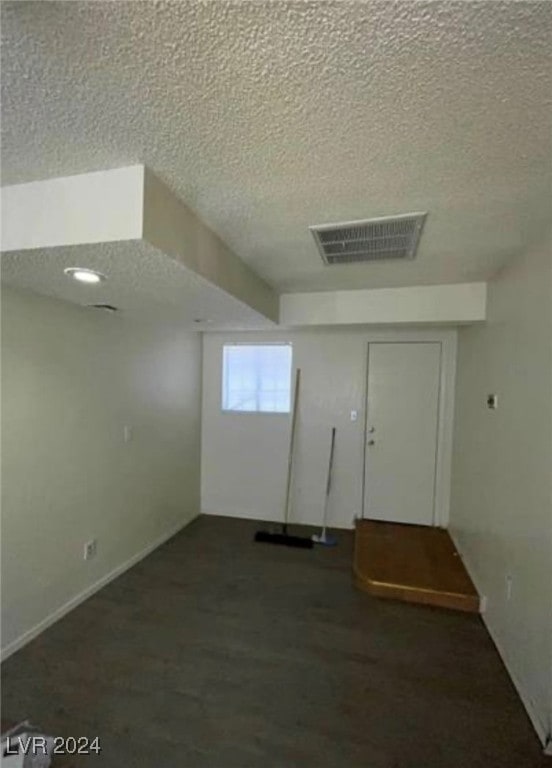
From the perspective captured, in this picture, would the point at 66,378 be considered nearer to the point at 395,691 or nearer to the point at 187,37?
the point at 187,37

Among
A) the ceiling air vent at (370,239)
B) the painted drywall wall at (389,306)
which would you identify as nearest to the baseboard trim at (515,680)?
the painted drywall wall at (389,306)

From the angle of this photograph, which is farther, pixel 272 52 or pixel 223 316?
pixel 223 316

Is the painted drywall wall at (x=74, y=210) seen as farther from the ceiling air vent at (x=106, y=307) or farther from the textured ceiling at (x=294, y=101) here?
the ceiling air vent at (x=106, y=307)

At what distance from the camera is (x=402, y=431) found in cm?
390

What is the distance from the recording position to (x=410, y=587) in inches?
107

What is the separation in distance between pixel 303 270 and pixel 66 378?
1.74 metres

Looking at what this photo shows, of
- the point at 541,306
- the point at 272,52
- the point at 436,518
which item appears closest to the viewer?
the point at 272,52

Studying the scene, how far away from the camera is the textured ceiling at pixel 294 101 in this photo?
0.80 metres

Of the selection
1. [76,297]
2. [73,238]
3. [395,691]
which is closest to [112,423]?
[76,297]

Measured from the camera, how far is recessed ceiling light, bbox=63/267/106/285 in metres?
1.71

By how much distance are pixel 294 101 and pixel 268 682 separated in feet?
8.22

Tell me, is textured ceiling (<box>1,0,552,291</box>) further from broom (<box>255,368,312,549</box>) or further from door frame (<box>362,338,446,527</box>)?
broom (<box>255,368,312,549</box>)

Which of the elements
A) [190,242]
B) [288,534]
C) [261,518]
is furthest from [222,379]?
[190,242]

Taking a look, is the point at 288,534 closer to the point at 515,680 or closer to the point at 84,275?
the point at 515,680
